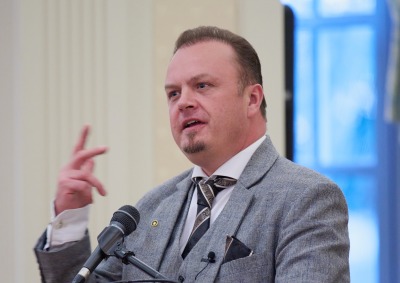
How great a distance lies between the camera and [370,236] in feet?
11.9

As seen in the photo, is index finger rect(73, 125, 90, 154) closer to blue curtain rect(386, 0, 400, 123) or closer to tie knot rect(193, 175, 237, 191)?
tie knot rect(193, 175, 237, 191)

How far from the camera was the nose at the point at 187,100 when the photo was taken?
2250mm

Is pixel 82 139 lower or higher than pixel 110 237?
higher

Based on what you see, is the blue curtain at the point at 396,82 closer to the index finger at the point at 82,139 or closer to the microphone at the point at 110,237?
the microphone at the point at 110,237

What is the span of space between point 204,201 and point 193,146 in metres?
0.16

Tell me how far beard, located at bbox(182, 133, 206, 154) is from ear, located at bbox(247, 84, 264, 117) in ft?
0.68

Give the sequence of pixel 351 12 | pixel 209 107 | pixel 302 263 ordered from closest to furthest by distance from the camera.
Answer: pixel 302 263 → pixel 209 107 → pixel 351 12

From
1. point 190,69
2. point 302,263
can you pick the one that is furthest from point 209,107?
point 302,263

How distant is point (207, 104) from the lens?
226 centimetres

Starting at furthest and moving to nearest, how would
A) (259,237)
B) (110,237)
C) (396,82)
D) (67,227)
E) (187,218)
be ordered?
1. (187,218)
2. (67,227)
3. (259,237)
4. (110,237)
5. (396,82)

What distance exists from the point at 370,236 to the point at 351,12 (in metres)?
0.96

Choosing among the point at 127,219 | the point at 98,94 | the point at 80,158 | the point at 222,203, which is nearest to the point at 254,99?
the point at 222,203

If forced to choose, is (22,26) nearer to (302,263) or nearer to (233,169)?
(233,169)

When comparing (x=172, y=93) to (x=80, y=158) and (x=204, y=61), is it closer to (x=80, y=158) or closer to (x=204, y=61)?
(x=204, y=61)
